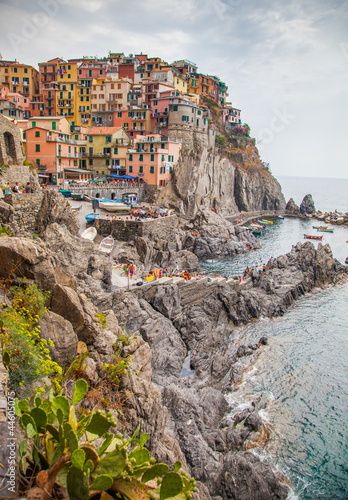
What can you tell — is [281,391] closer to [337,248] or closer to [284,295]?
[284,295]

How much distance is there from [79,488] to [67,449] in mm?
654

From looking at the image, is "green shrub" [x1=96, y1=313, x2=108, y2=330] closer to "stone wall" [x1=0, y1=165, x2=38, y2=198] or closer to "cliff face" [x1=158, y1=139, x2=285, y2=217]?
"stone wall" [x1=0, y1=165, x2=38, y2=198]

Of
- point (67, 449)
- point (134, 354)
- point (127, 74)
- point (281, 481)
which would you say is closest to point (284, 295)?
point (281, 481)

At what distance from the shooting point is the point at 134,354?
1358 centimetres

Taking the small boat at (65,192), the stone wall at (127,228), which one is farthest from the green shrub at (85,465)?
the small boat at (65,192)

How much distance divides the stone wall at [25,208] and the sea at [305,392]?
16687 millimetres

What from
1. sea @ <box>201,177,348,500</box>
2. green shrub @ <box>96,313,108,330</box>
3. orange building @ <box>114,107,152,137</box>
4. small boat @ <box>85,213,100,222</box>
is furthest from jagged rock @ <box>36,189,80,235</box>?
orange building @ <box>114,107,152,137</box>

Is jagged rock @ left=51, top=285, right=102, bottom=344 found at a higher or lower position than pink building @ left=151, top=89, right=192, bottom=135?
lower

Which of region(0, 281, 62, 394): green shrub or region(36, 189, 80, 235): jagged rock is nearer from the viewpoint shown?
region(0, 281, 62, 394): green shrub

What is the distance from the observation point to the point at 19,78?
76.1 metres

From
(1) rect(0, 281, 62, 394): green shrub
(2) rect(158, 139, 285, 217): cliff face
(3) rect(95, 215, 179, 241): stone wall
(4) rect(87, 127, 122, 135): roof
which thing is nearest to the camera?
(1) rect(0, 281, 62, 394): green shrub

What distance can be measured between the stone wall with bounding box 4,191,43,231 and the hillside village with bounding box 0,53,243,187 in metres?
25.2

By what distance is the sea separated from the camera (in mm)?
16406

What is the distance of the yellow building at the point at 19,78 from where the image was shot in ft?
247
